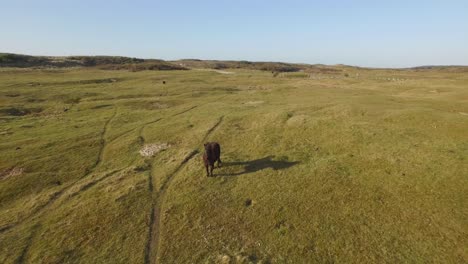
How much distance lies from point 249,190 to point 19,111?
49073 mm

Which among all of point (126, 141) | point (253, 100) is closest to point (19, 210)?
point (126, 141)

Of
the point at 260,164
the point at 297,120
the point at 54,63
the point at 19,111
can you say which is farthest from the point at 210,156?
the point at 54,63

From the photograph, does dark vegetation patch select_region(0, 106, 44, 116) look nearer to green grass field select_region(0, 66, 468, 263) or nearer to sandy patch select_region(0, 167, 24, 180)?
green grass field select_region(0, 66, 468, 263)

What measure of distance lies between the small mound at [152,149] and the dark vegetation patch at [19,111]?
32.1 metres

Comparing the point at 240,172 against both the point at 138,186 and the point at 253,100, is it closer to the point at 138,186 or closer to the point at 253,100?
the point at 138,186

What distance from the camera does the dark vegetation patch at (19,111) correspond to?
53578 mm

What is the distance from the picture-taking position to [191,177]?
26031 mm

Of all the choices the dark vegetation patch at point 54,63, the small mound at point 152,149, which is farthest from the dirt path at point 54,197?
the dark vegetation patch at point 54,63

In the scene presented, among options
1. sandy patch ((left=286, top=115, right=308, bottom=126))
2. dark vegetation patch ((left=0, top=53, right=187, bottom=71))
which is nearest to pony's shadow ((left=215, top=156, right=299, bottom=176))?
sandy patch ((left=286, top=115, right=308, bottom=126))

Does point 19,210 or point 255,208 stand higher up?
point 255,208

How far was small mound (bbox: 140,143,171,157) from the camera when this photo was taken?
32656mm

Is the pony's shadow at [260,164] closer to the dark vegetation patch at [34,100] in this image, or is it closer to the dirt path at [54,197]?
the dirt path at [54,197]

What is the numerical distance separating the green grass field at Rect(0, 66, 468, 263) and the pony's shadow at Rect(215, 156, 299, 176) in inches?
6.7

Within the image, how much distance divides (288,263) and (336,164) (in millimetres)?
11330
